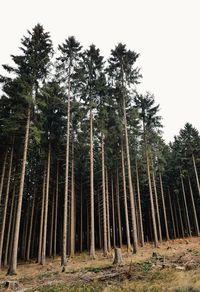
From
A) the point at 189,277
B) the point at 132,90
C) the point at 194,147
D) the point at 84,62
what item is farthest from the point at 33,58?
the point at 194,147

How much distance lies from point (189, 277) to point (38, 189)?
23817 millimetres

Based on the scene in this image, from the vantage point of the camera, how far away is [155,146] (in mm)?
27156

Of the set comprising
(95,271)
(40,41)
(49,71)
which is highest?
(40,41)

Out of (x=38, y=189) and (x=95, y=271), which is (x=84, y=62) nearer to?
(x=38, y=189)

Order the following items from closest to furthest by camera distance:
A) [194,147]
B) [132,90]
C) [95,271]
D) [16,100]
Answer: [95,271] < [16,100] < [132,90] < [194,147]

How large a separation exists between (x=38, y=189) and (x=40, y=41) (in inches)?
688

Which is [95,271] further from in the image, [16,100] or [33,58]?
[33,58]

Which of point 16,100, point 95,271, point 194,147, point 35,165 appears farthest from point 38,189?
point 194,147

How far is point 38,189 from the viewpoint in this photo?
29.5 metres

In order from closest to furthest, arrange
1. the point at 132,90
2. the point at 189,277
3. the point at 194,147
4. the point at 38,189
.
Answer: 1. the point at 189,277
2. the point at 132,90
3. the point at 38,189
4. the point at 194,147

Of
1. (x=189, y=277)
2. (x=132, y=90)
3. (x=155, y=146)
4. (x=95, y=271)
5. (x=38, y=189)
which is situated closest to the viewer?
(x=189, y=277)

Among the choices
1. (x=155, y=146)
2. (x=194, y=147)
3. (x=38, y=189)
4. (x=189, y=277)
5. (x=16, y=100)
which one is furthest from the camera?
(x=194, y=147)

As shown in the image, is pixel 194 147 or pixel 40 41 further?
pixel 194 147

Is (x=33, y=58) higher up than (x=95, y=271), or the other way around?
(x=33, y=58)
